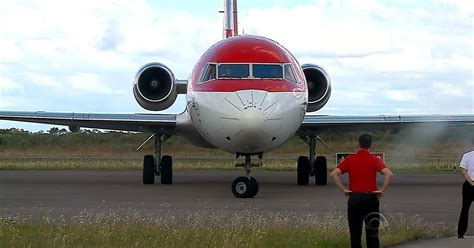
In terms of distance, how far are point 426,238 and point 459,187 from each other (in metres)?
12.1

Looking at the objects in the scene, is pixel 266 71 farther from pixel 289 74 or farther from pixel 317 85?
pixel 317 85

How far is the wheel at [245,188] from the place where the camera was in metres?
19.3

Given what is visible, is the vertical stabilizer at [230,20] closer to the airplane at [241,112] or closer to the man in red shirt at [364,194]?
the airplane at [241,112]

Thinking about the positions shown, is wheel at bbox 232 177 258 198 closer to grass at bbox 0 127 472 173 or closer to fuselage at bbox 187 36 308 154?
fuselage at bbox 187 36 308 154

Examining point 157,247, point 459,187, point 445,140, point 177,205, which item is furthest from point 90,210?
point 445,140

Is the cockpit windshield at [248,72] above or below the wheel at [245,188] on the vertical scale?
above

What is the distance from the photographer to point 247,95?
1908 cm

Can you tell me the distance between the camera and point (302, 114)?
2081 cm

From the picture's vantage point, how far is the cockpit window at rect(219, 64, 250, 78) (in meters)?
20.0

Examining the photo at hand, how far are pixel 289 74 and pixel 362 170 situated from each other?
10.6 m

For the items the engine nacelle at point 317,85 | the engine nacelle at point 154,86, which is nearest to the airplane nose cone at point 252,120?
the engine nacelle at point 317,85

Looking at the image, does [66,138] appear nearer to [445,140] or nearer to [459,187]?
[445,140]

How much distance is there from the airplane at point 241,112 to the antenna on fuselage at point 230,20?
10.8 feet

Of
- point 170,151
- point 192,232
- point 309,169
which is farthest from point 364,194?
point 170,151
